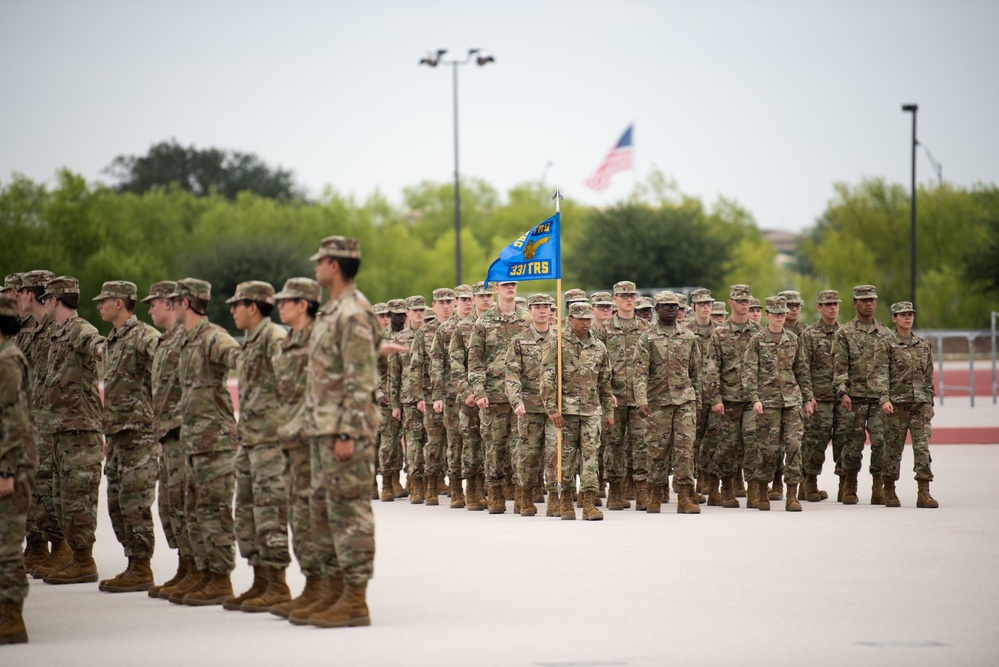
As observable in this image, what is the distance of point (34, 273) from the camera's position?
12.3m

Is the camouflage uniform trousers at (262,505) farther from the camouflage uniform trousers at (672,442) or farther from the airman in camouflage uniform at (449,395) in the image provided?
the airman in camouflage uniform at (449,395)

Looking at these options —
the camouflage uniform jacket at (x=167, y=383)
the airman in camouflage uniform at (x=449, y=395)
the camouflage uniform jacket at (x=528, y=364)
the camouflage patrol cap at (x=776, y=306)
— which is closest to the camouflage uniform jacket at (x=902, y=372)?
the camouflage patrol cap at (x=776, y=306)

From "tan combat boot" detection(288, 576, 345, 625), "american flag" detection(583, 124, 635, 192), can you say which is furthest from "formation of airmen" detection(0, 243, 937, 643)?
"american flag" detection(583, 124, 635, 192)

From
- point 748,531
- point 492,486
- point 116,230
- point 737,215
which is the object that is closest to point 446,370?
point 492,486

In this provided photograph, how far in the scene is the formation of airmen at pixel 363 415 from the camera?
30.1 ft

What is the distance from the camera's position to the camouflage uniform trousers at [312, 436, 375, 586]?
29.6 ft

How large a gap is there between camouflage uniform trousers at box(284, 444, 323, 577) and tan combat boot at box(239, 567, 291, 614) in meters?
0.31

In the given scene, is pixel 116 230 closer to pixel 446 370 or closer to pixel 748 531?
pixel 446 370

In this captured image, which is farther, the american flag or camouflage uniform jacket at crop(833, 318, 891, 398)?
the american flag

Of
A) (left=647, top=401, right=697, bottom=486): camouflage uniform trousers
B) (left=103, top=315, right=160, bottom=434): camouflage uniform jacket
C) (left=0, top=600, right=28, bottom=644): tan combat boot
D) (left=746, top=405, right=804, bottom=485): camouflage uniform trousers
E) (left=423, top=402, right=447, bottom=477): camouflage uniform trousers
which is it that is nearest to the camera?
(left=0, top=600, right=28, bottom=644): tan combat boot

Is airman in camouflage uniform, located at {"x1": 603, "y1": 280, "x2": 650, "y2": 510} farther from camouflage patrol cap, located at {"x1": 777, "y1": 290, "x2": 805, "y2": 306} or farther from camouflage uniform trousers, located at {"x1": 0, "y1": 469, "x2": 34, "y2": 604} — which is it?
camouflage uniform trousers, located at {"x1": 0, "y1": 469, "x2": 34, "y2": 604}

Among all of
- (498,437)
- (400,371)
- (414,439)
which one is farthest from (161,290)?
→ (400,371)

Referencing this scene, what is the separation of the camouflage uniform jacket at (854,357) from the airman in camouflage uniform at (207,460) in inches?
337

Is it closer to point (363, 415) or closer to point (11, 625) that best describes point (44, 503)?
point (11, 625)
